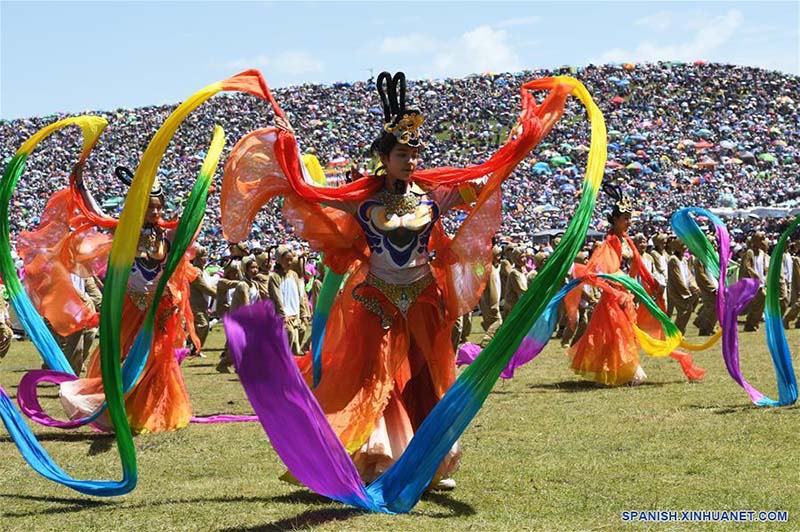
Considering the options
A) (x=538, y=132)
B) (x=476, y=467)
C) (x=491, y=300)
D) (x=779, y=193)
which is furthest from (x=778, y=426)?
(x=779, y=193)

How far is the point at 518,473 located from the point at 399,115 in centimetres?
234

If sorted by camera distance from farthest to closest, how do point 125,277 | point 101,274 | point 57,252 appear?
point 101,274
point 57,252
point 125,277

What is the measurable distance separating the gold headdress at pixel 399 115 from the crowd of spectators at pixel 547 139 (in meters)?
31.6

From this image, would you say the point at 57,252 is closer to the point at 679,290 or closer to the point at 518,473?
the point at 518,473

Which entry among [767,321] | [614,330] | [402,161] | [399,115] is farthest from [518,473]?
Result: [614,330]

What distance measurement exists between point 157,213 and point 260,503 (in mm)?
3873

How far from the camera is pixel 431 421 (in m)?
6.00

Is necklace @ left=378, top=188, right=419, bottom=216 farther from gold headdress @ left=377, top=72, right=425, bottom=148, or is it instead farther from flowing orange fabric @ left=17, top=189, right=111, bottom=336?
flowing orange fabric @ left=17, top=189, right=111, bottom=336

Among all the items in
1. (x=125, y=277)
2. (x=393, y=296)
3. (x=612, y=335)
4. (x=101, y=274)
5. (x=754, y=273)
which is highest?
(x=125, y=277)

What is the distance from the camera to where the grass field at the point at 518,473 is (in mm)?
6207

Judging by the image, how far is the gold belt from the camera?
6996mm

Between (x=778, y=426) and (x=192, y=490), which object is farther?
(x=778, y=426)

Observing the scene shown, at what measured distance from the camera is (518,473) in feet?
24.4

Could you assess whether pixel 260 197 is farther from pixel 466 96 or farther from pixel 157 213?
pixel 466 96
